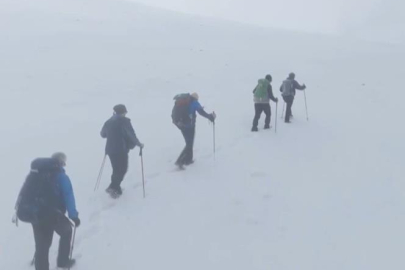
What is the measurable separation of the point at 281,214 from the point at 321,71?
635 inches

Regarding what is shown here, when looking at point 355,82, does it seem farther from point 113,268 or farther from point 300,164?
point 113,268

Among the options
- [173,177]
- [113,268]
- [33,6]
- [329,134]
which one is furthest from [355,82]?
[33,6]

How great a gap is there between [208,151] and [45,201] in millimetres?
6680

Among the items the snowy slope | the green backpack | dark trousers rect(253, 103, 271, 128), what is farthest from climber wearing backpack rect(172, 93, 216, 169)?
dark trousers rect(253, 103, 271, 128)

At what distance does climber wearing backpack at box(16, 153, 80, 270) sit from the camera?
6629 millimetres

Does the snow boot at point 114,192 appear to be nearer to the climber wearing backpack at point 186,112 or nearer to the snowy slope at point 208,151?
the snowy slope at point 208,151

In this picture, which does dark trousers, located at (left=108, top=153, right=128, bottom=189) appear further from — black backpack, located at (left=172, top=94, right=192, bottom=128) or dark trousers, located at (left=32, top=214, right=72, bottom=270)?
dark trousers, located at (left=32, top=214, right=72, bottom=270)

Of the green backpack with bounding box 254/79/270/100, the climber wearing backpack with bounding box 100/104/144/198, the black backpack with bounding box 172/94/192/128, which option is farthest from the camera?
the green backpack with bounding box 254/79/270/100

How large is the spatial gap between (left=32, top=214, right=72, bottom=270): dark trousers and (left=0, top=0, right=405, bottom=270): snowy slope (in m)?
0.71

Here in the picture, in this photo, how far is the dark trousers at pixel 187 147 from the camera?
36.6 feet

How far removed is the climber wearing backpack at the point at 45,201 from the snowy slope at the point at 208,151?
100 centimetres

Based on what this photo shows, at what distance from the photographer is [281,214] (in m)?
9.60

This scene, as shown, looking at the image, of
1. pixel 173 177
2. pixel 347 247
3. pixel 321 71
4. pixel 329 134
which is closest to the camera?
pixel 347 247

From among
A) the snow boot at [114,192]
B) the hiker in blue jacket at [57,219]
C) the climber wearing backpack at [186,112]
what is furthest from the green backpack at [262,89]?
the hiker in blue jacket at [57,219]
